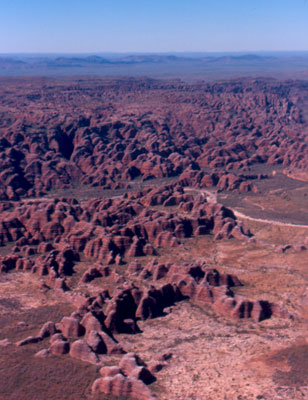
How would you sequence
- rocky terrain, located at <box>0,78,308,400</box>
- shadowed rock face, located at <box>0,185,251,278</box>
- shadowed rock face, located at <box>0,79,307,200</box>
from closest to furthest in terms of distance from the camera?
1. rocky terrain, located at <box>0,78,308,400</box>
2. shadowed rock face, located at <box>0,185,251,278</box>
3. shadowed rock face, located at <box>0,79,307,200</box>

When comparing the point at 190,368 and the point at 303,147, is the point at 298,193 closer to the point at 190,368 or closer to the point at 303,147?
the point at 303,147

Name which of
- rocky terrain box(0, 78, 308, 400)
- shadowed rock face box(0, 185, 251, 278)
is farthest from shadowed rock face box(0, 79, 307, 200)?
shadowed rock face box(0, 185, 251, 278)

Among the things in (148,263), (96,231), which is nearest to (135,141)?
(96,231)

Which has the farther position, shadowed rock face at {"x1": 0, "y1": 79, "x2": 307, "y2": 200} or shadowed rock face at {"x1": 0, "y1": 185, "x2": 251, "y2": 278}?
shadowed rock face at {"x1": 0, "y1": 79, "x2": 307, "y2": 200}

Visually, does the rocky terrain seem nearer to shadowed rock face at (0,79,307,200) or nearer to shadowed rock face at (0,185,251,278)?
shadowed rock face at (0,185,251,278)

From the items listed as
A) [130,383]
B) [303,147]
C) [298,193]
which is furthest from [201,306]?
[303,147]

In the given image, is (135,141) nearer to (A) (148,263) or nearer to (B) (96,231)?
(B) (96,231)
